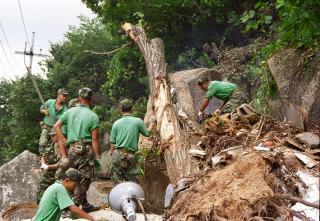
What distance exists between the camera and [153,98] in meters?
8.64

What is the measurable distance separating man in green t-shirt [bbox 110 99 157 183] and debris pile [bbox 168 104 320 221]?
43.6 inches

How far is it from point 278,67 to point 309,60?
53 cm

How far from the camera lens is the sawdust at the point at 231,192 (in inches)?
195

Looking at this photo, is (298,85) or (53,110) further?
(53,110)

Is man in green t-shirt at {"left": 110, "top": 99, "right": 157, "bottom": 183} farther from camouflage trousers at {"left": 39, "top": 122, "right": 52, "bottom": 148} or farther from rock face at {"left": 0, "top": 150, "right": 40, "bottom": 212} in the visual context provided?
rock face at {"left": 0, "top": 150, "right": 40, "bottom": 212}

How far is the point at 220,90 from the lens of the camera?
9727 mm

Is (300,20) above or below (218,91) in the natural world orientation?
above

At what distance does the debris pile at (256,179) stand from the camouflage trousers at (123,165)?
1150 millimetres

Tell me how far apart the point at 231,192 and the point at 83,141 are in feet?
9.45

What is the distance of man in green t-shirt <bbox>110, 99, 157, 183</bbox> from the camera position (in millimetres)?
7812

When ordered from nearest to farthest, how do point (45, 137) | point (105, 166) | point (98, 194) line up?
point (45, 137), point (98, 194), point (105, 166)

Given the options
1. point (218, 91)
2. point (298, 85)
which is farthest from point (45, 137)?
point (298, 85)

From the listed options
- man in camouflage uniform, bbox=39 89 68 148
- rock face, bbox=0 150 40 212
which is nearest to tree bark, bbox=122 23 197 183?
man in camouflage uniform, bbox=39 89 68 148

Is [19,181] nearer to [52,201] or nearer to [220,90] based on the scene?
[220,90]
